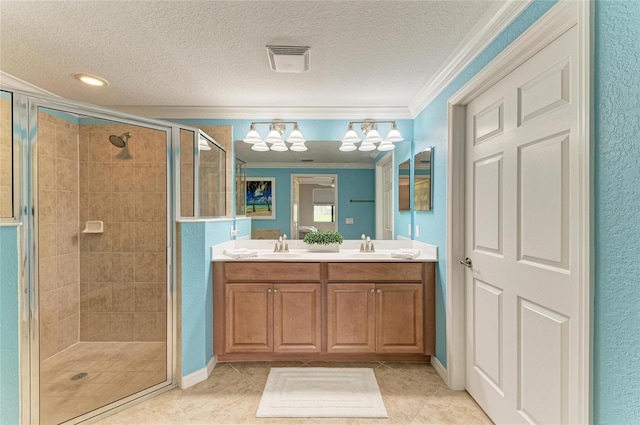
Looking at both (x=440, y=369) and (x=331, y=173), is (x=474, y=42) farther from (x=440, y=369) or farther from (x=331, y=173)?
(x=440, y=369)

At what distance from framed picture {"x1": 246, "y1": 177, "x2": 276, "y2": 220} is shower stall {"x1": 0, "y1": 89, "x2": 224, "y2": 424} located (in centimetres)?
45

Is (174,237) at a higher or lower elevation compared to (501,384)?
higher

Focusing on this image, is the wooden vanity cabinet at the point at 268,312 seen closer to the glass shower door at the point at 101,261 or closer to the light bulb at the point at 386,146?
the glass shower door at the point at 101,261

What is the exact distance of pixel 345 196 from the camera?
2.97 m

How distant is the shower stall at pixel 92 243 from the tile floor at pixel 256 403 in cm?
19

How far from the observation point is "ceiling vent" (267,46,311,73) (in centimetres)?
182

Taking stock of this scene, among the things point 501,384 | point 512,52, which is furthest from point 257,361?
point 512,52

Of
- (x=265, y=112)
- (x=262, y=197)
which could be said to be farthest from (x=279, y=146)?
(x=262, y=197)

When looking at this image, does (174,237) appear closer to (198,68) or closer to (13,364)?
(13,364)

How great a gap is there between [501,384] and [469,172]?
1.26 metres

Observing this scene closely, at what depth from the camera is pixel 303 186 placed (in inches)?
117

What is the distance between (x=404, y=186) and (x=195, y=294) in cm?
205

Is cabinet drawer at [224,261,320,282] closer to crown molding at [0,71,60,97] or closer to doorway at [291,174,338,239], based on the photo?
doorway at [291,174,338,239]

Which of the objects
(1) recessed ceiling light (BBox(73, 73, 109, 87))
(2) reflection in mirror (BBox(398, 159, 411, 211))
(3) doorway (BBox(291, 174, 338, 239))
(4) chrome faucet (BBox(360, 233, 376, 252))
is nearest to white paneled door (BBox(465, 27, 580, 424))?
(2) reflection in mirror (BBox(398, 159, 411, 211))
